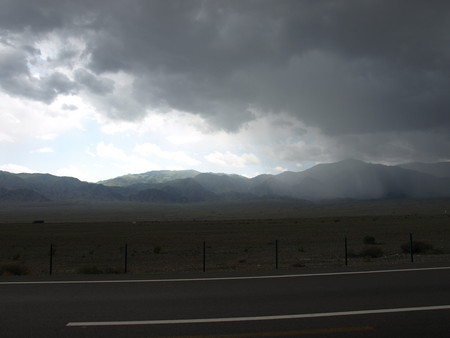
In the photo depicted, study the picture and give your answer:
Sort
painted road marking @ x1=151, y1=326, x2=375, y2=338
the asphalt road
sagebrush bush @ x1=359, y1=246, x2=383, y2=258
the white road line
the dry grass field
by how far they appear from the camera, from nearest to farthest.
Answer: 1. painted road marking @ x1=151, y1=326, x2=375, y2=338
2. the asphalt road
3. the white road line
4. the dry grass field
5. sagebrush bush @ x1=359, y1=246, x2=383, y2=258

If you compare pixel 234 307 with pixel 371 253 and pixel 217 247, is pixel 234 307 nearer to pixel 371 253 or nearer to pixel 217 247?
pixel 371 253

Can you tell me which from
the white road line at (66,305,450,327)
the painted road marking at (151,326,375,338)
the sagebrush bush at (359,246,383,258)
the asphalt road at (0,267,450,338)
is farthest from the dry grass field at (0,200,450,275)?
the painted road marking at (151,326,375,338)

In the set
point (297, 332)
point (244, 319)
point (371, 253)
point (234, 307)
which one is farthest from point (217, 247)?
point (297, 332)

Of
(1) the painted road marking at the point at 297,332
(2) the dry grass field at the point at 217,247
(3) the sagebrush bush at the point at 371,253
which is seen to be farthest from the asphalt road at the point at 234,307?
(3) the sagebrush bush at the point at 371,253

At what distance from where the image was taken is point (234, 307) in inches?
328

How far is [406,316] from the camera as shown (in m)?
7.41

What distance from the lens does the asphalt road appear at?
6.79 metres

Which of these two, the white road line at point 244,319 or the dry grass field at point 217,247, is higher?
the white road line at point 244,319

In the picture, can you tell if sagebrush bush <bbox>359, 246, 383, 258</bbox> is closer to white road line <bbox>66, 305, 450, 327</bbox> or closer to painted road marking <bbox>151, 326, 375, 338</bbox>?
white road line <bbox>66, 305, 450, 327</bbox>

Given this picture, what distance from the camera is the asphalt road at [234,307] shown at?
6.79 m

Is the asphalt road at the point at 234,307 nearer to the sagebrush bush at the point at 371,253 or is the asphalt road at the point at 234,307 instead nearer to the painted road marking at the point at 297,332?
the painted road marking at the point at 297,332

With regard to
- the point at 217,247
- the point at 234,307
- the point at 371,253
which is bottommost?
the point at 217,247

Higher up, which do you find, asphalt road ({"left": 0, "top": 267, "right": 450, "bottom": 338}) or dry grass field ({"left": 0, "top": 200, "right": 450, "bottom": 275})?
asphalt road ({"left": 0, "top": 267, "right": 450, "bottom": 338})

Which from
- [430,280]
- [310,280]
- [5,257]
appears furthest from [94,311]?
[5,257]
